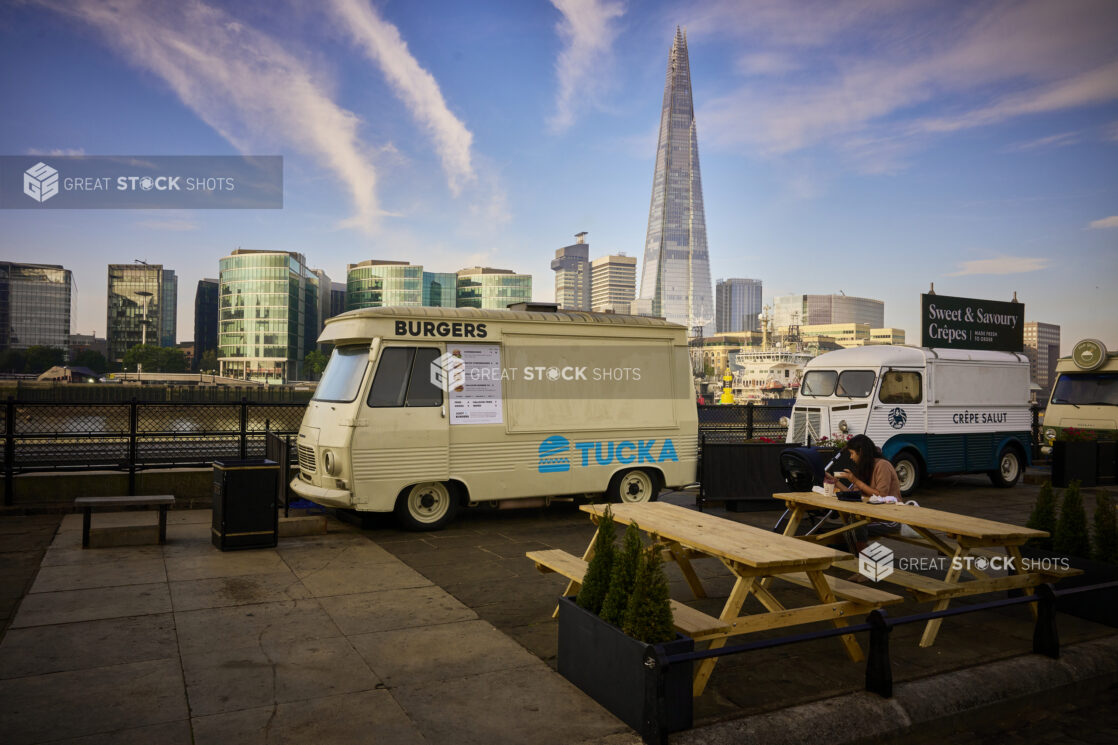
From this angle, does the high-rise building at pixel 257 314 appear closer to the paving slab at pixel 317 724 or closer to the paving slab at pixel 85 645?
the paving slab at pixel 85 645

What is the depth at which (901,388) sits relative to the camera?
44.3ft

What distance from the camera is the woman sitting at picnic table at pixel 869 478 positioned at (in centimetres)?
701

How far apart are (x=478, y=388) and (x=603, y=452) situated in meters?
2.15

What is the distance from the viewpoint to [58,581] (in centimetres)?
683

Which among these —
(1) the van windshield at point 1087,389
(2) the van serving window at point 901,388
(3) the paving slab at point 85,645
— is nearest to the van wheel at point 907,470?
(2) the van serving window at point 901,388

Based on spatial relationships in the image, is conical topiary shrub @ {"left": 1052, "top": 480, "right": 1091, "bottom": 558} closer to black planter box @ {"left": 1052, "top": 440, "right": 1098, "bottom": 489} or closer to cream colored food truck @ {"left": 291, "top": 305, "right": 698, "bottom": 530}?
cream colored food truck @ {"left": 291, "top": 305, "right": 698, "bottom": 530}

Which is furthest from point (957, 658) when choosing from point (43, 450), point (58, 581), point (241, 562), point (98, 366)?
point (98, 366)

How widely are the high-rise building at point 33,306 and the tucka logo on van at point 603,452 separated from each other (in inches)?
6661

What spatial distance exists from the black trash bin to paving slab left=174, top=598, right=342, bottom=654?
7.44 feet

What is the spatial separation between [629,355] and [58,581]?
24.7ft

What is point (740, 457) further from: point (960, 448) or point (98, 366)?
point (98, 366)

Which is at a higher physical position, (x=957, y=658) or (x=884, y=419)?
(x=884, y=419)

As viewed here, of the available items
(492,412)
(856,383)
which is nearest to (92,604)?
(492,412)

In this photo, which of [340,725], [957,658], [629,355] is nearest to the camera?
[340,725]
